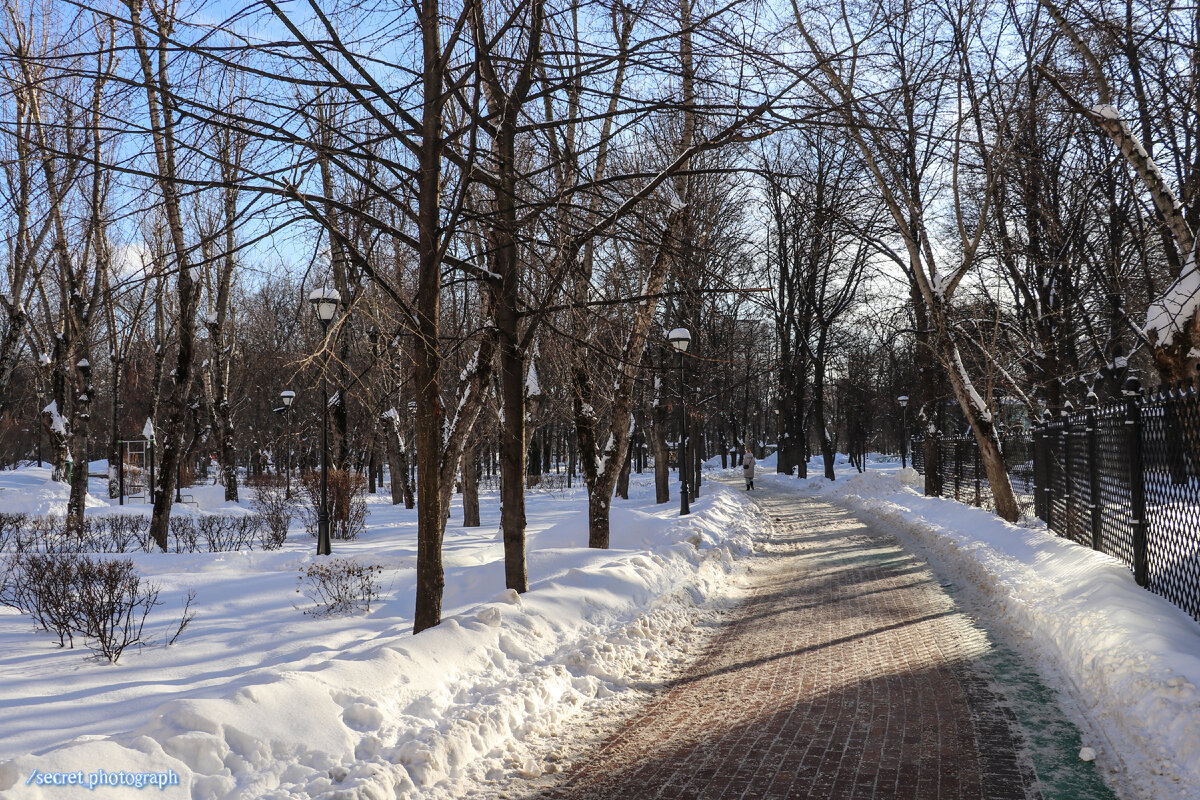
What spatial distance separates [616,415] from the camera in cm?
1288

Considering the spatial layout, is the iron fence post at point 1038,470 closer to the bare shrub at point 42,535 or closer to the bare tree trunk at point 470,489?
the bare tree trunk at point 470,489

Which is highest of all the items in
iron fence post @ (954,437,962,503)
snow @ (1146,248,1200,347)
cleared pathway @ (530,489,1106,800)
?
snow @ (1146,248,1200,347)

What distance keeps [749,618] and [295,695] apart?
562 centimetres

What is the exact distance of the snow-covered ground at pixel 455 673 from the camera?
4.09m

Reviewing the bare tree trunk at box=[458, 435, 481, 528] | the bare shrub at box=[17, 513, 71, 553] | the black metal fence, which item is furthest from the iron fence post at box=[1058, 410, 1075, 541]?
the bare shrub at box=[17, 513, 71, 553]

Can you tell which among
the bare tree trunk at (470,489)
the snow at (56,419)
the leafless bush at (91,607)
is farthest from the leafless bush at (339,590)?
the snow at (56,419)

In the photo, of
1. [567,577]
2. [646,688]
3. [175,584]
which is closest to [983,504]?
[567,577]

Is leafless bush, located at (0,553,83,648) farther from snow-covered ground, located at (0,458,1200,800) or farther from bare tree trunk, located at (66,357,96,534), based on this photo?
bare tree trunk, located at (66,357,96,534)

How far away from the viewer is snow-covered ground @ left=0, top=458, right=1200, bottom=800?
409cm

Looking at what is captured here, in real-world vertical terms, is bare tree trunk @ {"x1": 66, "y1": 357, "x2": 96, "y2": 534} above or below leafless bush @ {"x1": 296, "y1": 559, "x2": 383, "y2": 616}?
above

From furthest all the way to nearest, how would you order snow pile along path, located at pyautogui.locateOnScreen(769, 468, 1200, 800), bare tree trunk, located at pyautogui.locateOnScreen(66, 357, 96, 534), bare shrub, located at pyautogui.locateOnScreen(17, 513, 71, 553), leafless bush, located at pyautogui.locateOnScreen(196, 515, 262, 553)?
bare tree trunk, located at pyautogui.locateOnScreen(66, 357, 96, 534) < leafless bush, located at pyautogui.locateOnScreen(196, 515, 262, 553) < bare shrub, located at pyautogui.locateOnScreen(17, 513, 71, 553) < snow pile along path, located at pyautogui.locateOnScreen(769, 468, 1200, 800)

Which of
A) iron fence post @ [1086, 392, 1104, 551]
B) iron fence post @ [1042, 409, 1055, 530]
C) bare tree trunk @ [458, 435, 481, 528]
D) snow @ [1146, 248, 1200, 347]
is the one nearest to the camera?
snow @ [1146, 248, 1200, 347]

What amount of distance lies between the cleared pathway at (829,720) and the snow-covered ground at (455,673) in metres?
0.45

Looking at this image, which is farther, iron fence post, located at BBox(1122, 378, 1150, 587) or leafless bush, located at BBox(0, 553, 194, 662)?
iron fence post, located at BBox(1122, 378, 1150, 587)
